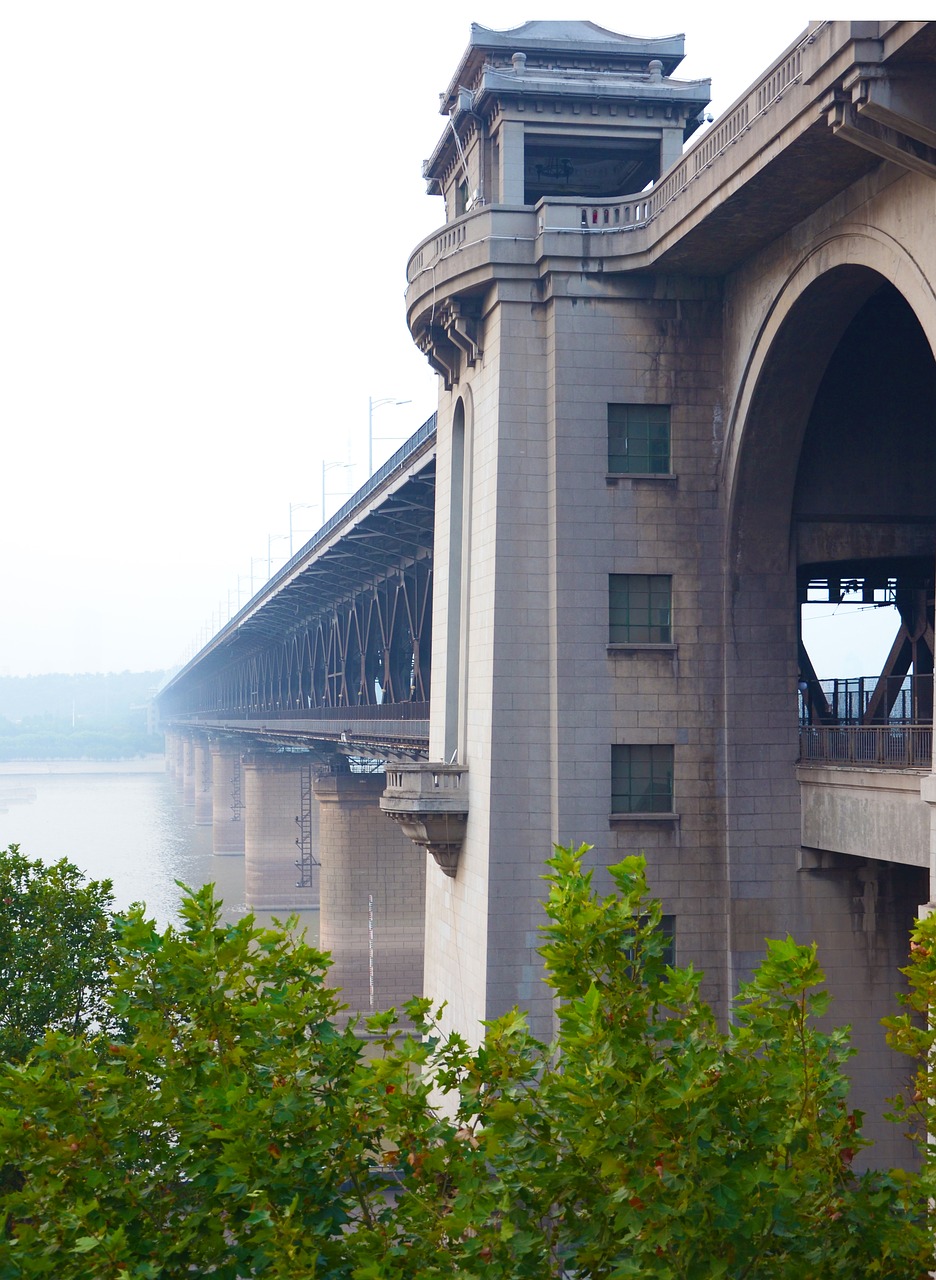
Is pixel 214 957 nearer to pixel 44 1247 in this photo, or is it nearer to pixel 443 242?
pixel 44 1247

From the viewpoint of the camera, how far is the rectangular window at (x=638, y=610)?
90.1ft

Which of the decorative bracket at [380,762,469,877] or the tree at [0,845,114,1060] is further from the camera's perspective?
the decorative bracket at [380,762,469,877]

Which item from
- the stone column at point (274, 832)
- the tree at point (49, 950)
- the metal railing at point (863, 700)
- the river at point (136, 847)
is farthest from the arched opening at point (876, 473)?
the stone column at point (274, 832)

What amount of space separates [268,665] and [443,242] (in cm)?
9458

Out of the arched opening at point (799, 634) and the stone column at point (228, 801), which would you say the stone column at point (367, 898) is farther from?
the stone column at point (228, 801)

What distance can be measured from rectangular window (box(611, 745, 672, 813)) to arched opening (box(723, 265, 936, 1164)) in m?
1.11

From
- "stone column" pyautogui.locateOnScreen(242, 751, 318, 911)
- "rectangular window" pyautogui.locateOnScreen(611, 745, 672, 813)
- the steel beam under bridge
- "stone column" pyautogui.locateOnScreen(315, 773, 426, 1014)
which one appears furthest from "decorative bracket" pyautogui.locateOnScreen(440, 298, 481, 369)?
"stone column" pyautogui.locateOnScreen(242, 751, 318, 911)

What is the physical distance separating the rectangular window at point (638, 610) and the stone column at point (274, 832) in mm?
66723

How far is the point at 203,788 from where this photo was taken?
157250 mm

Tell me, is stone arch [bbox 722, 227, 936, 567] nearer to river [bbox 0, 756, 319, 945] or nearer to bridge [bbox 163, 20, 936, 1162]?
bridge [bbox 163, 20, 936, 1162]

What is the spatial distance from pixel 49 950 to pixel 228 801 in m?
104

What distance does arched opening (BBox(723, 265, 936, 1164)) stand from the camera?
25875 millimetres

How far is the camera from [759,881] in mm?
26844

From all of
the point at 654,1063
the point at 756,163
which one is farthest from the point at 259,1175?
the point at 756,163
